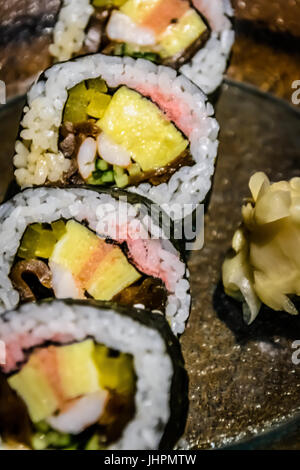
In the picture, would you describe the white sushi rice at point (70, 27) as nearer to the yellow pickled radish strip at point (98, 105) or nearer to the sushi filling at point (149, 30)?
the sushi filling at point (149, 30)

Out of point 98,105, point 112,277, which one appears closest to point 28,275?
→ point 112,277

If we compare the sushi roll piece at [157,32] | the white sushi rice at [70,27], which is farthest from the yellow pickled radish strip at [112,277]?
the white sushi rice at [70,27]

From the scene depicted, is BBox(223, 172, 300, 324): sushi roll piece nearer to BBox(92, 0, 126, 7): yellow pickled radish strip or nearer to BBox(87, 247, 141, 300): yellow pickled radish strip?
BBox(87, 247, 141, 300): yellow pickled radish strip

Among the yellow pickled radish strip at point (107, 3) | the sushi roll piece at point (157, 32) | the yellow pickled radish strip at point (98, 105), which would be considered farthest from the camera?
the yellow pickled radish strip at point (107, 3)

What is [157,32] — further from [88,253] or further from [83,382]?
[83,382]
